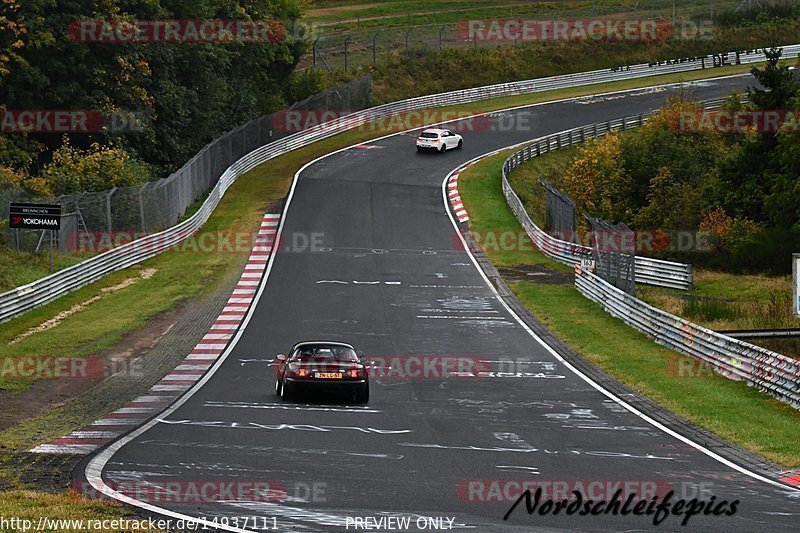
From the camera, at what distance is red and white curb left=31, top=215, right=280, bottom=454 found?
2008 cm

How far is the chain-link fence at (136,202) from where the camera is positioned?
42188 mm

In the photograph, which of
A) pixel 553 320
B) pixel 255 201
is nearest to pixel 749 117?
pixel 255 201

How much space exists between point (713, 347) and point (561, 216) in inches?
837

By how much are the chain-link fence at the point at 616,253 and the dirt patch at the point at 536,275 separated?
11.6 ft

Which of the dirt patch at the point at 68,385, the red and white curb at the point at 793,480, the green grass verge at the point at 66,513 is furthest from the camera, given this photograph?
the dirt patch at the point at 68,385

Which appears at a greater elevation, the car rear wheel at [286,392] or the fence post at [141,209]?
the fence post at [141,209]

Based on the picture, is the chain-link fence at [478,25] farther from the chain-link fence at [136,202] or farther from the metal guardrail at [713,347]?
the metal guardrail at [713,347]

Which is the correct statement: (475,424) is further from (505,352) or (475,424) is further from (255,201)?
(255,201)

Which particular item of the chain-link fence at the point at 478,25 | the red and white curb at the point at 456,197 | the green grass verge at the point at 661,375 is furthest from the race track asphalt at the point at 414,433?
the chain-link fence at the point at 478,25

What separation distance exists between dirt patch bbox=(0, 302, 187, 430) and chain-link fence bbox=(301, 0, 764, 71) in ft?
182

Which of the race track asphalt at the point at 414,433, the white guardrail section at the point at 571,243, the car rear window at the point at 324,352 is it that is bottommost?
the race track asphalt at the point at 414,433

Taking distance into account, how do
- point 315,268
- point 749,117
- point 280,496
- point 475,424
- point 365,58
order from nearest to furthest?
point 280,496, point 475,424, point 315,268, point 749,117, point 365,58

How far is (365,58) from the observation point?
9331cm

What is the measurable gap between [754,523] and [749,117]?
167 feet
